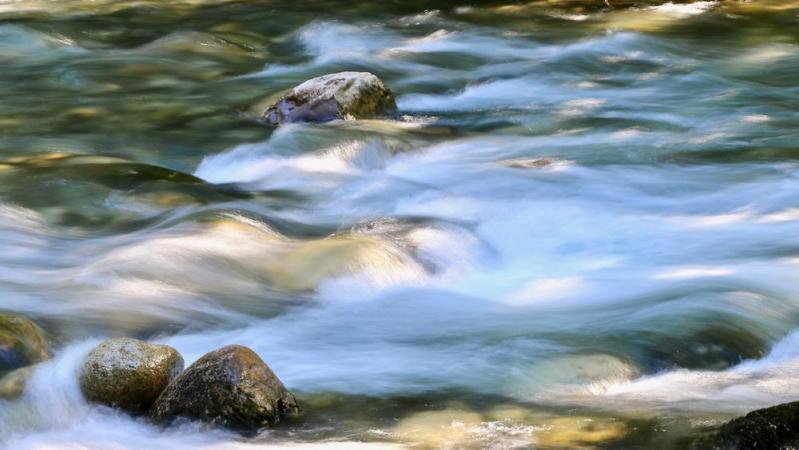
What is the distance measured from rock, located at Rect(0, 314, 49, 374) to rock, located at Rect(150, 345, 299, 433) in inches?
22.7

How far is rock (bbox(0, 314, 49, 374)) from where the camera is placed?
4480mm

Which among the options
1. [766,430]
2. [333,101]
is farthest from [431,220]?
[766,430]

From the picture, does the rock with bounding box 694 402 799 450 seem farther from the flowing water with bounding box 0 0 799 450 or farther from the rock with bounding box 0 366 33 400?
the rock with bounding box 0 366 33 400

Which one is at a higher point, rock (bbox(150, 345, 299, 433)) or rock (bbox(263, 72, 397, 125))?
rock (bbox(263, 72, 397, 125))

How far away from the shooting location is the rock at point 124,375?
4.32 m

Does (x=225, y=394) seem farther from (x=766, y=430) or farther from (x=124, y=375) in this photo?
(x=766, y=430)

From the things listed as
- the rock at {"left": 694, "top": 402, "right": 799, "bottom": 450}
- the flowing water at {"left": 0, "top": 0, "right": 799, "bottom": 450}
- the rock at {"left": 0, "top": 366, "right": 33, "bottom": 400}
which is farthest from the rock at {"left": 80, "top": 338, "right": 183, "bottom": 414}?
the rock at {"left": 694, "top": 402, "right": 799, "bottom": 450}

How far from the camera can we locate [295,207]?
729 centimetres

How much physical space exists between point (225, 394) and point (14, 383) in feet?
2.45

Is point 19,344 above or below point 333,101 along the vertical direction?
below

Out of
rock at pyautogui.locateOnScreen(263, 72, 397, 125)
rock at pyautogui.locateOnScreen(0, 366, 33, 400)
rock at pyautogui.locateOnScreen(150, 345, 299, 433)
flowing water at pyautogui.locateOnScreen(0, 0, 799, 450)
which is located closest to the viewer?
rock at pyautogui.locateOnScreen(150, 345, 299, 433)

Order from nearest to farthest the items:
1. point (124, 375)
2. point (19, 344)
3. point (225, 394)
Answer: point (225, 394) → point (124, 375) → point (19, 344)

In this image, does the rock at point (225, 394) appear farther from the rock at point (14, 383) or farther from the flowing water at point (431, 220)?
the rock at point (14, 383)

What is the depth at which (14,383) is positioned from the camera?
14.3 feet
